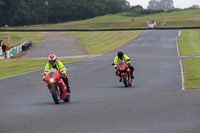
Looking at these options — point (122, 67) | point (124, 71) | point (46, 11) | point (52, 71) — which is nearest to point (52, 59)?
point (52, 71)

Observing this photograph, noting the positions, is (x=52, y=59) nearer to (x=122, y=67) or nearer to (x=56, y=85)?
(x=56, y=85)

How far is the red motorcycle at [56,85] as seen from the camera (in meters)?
11.9

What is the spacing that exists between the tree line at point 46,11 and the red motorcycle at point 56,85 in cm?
11600

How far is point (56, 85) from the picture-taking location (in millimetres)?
12047

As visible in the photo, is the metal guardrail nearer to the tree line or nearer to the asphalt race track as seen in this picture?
the asphalt race track

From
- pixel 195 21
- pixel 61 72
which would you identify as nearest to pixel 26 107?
pixel 61 72

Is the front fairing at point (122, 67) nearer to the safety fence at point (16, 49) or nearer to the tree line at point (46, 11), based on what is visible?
the safety fence at point (16, 49)

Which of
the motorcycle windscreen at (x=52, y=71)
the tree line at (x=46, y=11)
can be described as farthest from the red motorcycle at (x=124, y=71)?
the tree line at (x=46, y=11)

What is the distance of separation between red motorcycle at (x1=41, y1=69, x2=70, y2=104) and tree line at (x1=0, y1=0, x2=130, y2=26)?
116 meters

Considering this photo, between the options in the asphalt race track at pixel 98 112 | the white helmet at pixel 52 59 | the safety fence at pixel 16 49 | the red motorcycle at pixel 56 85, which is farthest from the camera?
the safety fence at pixel 16 49

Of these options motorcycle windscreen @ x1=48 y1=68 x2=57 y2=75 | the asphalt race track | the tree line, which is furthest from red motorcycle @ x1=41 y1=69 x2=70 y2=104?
the tree line

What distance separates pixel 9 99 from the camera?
13.9 metres

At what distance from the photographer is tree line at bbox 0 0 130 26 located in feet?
417

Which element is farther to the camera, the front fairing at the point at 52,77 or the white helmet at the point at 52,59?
the white helmet at the point at 52,59
